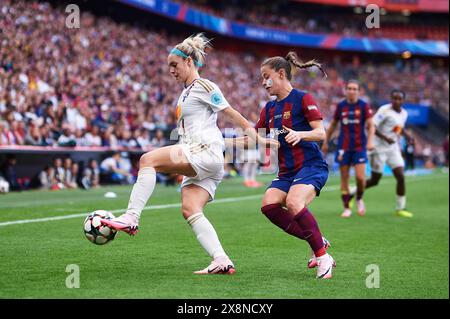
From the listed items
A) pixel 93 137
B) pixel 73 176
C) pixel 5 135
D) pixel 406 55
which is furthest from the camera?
pixel 406 55

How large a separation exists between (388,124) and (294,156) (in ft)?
26.2

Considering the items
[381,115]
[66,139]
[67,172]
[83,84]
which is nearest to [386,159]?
[381,115]

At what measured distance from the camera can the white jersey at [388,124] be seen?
14.6 m

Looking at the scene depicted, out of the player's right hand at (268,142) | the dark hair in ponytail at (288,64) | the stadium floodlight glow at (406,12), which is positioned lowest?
the player's right hand at (268,142)

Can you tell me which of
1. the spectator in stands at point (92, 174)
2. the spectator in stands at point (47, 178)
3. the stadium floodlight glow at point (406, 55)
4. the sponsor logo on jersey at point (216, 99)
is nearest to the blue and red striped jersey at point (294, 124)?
the sponsor logo on jersey at point (216, 99)

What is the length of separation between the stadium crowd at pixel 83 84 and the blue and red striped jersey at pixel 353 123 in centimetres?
730

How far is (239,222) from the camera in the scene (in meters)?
11.9

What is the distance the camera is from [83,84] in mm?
23766

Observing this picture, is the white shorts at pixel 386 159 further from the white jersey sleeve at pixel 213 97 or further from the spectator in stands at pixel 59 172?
the white jersey sleeve at pixel 213 97

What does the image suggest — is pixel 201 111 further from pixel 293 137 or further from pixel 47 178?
pixel 47 178

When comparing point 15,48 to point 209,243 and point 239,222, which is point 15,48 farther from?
point 209,243

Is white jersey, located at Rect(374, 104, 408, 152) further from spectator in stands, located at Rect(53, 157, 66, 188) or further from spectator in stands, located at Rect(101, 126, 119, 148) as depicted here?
spectator in stands, located at Rect(101, 126, 119, 148)
